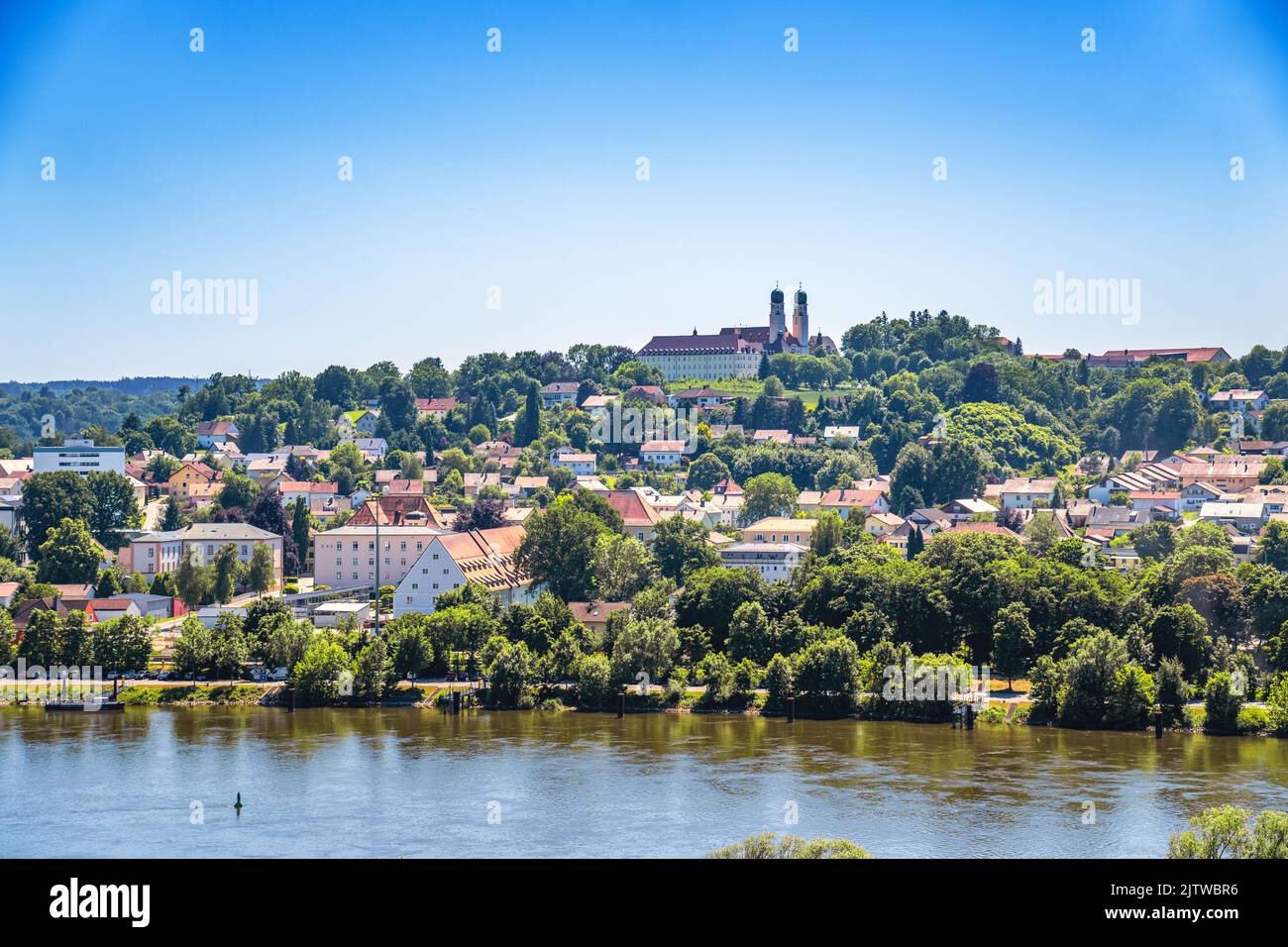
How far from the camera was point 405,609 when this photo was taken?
69.6 feet

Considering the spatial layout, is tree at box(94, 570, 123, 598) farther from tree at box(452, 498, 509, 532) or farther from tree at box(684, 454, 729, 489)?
tree at box(684, 454, 729, 489)

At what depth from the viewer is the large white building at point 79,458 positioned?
4022cm

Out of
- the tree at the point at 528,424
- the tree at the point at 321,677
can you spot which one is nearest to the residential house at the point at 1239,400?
the tree at the point at 528,424

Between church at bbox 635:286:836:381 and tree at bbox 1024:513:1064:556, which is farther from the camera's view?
church at bbox 635:286:836:381

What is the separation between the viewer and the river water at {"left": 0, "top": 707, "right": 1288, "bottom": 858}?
10555mm

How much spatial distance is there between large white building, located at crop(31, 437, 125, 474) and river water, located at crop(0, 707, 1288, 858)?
25.0 m

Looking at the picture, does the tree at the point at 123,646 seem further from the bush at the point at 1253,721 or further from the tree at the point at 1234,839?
the tree at the point at 1234,839

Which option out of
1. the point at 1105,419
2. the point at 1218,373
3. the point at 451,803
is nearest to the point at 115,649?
the point at 451,803

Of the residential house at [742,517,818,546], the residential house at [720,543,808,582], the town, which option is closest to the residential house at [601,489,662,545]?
the town

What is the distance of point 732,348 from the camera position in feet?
188

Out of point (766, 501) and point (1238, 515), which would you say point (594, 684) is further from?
point (1238, 515)

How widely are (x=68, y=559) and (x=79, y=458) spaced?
16.2 meters

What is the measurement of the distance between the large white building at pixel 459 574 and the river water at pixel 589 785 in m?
4.81
